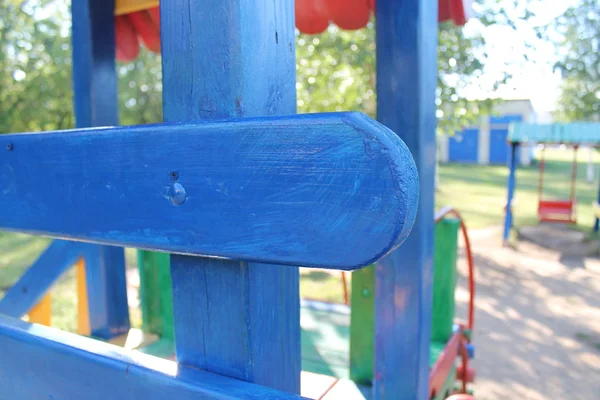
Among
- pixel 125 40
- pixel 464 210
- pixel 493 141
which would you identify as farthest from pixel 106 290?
pixel 493 141

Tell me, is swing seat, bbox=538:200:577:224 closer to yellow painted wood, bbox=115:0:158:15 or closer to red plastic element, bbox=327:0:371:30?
red plastic element, bbox=327:0:371:30

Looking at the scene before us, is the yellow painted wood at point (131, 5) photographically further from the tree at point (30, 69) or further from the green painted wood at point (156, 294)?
A: the tree at point (30, 69)

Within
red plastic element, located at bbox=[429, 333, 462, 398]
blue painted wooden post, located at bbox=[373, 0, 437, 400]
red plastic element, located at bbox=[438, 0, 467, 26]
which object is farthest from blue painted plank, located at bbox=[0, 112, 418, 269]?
red plastic element, located at bbox=[429, 333, 462, 398]

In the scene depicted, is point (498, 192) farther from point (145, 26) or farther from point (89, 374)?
point (89, 374)

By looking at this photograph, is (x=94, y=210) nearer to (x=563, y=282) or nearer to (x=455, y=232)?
(x=455, y=232)

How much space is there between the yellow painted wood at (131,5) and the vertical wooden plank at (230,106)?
190 centimetres

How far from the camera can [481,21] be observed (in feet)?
17.7

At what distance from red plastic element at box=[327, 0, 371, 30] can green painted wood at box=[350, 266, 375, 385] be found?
1.26m

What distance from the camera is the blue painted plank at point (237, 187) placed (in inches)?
21.0

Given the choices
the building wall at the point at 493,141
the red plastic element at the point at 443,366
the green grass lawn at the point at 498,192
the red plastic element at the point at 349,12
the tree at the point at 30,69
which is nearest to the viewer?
the red plastic element at the point at 443,366

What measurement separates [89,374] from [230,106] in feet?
1.59

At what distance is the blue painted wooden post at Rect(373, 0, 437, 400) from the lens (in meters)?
1.36

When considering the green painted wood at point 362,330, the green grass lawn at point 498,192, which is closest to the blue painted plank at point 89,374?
the green painted wood at point 362,330

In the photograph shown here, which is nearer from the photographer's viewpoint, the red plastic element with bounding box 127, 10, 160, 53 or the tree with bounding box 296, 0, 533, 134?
the red plastic element with bounding box 127, 10, 160, 53
